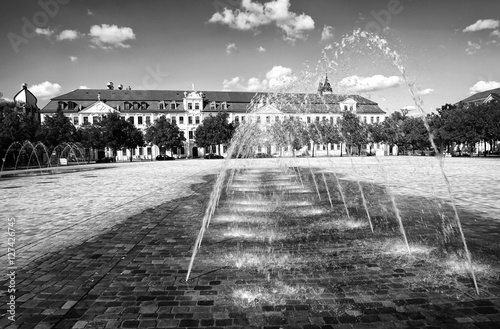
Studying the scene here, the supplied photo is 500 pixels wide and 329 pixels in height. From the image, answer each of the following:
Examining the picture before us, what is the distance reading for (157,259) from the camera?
18.4ft

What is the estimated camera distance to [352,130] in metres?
77.5

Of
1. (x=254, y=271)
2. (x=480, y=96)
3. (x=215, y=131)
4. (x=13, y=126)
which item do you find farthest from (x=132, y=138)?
(x=480, y=96)

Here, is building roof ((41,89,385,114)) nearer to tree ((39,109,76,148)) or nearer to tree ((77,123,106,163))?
tree ((77,123,106,163))

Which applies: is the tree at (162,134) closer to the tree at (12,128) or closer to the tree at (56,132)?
the tree at (56,132)

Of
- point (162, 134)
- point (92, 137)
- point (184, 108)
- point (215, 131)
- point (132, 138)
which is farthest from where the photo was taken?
point (184, 108)

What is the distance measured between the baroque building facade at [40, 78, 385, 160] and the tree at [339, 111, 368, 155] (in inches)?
200

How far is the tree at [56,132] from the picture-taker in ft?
159

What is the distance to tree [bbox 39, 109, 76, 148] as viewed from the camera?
4853 cm

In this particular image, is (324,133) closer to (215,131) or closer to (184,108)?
(215,131)

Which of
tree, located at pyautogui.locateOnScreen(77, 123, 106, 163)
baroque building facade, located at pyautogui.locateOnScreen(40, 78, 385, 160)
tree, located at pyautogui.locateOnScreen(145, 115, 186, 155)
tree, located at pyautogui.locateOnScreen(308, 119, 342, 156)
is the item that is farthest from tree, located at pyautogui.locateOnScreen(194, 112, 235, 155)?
tree, located at pyautogui.locateOnScreen(308, 119, 342, 156)

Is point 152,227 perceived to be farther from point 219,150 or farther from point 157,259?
point 219,150

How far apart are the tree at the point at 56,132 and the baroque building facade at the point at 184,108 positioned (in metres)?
22.1

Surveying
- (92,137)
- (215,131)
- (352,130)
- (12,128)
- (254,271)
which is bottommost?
(254,271)

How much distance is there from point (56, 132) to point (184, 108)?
3856cm
